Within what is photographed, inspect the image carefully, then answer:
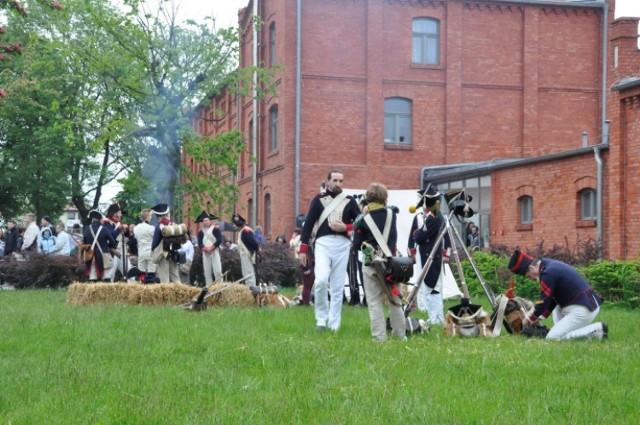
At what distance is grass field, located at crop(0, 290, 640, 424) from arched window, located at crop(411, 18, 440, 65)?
27.7 metres

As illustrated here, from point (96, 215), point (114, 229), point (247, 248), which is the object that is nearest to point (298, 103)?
point (114, 229)

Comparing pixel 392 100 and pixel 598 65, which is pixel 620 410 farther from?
pixel 598 65

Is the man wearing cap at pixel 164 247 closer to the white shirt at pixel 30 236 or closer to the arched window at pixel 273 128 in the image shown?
the white shirt at pixel 30 236

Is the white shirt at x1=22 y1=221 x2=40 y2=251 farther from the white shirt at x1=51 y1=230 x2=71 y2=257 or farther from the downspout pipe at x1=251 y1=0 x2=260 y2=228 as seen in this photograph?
the downspout pipe at x1=251 y1=0 x2=260 y2=228

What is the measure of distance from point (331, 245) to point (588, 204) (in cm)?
1784

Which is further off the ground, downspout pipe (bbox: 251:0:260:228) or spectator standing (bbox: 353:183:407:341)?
downspout pipe (bbox: 251:0:260:228)

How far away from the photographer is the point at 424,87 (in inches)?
1583

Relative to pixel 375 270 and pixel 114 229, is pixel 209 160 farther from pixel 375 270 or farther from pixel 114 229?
pixel 375 270

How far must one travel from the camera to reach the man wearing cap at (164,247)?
21.4 m

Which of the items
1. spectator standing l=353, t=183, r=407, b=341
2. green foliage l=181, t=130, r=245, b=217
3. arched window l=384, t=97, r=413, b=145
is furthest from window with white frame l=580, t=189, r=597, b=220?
spectator standing l=353, t=183, r=407, b=341

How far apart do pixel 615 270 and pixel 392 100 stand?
21.4m

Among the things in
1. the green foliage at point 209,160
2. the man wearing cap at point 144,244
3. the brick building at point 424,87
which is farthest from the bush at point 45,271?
the brick building at point 424,87

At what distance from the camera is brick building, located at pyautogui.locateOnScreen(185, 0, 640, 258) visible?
39.0 m

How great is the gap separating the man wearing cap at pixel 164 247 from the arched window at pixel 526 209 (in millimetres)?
14629
